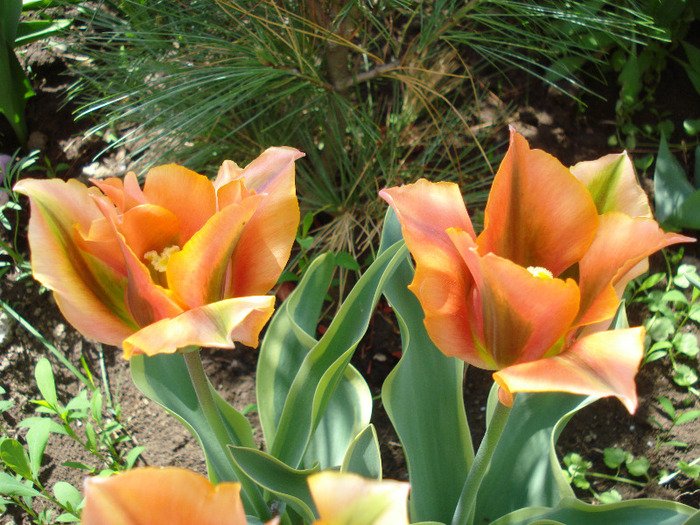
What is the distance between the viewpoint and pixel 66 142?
167 centimetres

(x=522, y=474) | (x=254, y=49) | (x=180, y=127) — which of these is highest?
(x=254, y=49)

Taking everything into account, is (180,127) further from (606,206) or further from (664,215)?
(664,215)

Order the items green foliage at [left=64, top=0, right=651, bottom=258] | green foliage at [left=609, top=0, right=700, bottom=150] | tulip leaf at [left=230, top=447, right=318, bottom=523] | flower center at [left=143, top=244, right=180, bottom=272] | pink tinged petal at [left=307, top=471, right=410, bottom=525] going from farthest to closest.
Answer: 1. green foliage at [left=609, top=0, right=700, bottom=150]
2. green foliage at [left=64, top=0, right=651, bottom=258]
3. tulip leaf at [left=230, top=447, right=318, bottom=523]
4. flower center at [left=143, top=244, right=180, bottom=272]
5. pink tinged petal at [left=307, top=471, right=410, bottom=525]

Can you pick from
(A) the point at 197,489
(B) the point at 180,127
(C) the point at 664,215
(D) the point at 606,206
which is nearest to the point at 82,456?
(B) the point at 180,127

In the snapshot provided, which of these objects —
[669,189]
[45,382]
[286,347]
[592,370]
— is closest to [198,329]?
[592,370]

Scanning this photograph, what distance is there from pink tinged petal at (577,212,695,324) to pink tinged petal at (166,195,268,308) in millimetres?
276

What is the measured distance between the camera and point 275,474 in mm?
668

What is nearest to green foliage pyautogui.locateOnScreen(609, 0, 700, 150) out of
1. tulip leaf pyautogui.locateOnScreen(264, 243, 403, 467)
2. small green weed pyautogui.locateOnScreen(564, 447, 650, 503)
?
small green weed pyautogui.locateOnScreen(564, 447, 650, 503)

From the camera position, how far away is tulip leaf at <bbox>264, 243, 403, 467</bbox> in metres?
0.70

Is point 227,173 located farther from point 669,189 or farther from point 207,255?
point 669,189

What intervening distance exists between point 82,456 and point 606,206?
3.66 ft

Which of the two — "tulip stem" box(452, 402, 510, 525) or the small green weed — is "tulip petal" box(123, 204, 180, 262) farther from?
the small green weed

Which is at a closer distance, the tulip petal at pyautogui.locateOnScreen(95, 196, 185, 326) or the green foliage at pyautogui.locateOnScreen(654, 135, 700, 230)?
the tulip petal at pyautogui.locateOnScreen(95, 196, 185, 326)

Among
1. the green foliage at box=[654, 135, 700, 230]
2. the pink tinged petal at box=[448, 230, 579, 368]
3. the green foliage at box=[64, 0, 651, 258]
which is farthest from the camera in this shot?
the green foliage at box=[654, 135, 700, 230]
